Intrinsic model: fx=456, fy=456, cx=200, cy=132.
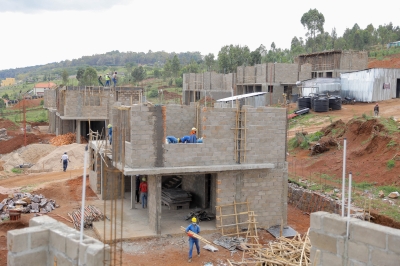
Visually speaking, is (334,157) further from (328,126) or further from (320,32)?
(320,32)

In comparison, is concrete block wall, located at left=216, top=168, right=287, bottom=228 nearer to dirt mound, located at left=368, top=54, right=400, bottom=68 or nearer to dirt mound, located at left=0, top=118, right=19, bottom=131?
dirt mound, located at left=0, top=118, right=19, bottom=131

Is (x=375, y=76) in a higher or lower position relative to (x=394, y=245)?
higher

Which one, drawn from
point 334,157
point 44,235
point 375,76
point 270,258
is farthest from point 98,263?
point 375,76

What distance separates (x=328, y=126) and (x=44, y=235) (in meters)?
25.4

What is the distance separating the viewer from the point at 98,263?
6559 millimetres

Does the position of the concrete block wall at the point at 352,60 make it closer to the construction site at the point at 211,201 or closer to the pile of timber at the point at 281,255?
the construction site at the point at 211,201

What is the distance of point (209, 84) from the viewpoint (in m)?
49.3

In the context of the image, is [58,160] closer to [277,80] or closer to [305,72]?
[277,80]

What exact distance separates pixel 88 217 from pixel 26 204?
3.69m

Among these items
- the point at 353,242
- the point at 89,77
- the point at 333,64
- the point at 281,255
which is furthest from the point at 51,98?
the point at 353,242

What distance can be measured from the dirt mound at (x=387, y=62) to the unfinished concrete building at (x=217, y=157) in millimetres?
47256

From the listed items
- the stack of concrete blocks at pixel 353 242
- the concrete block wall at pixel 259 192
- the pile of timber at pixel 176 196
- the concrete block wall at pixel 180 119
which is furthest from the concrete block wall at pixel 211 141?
the stack of concrete blocks at pixel 353 242

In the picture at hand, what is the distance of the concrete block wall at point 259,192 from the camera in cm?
1612

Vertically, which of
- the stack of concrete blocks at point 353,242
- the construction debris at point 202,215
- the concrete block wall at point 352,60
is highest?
the concrete block wall at point 352,60
